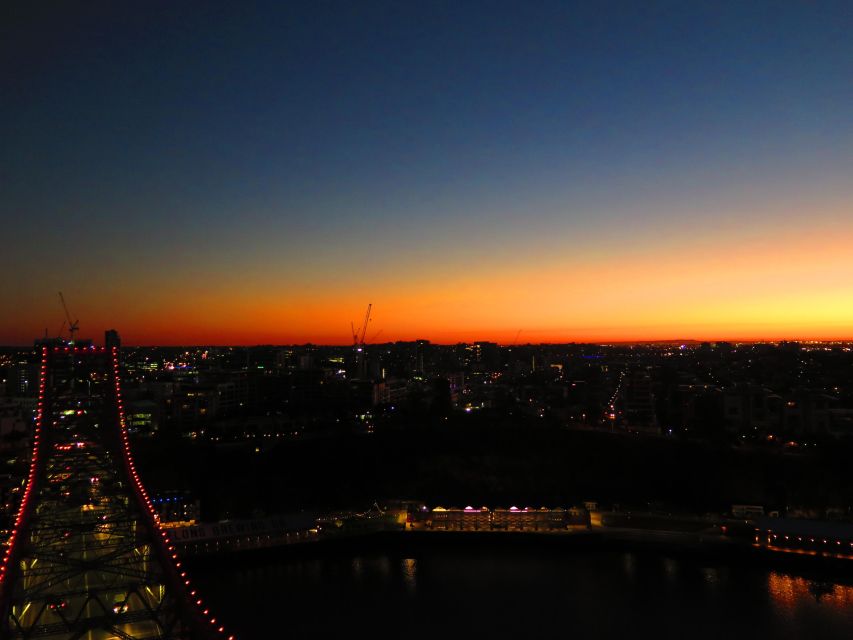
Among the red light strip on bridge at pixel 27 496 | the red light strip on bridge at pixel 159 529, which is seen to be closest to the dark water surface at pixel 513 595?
the red light strip on bridge at pixel 159 529

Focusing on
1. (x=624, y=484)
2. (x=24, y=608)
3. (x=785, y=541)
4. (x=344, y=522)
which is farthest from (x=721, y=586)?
(x=24, y=608)

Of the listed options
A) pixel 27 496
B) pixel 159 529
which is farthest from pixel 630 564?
pixel 27 496

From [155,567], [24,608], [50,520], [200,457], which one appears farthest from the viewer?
[200,457]

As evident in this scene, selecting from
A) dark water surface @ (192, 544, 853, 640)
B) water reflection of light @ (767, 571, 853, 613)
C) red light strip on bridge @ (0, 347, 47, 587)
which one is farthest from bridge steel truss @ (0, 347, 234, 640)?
water reflection of light @ (767, 571, 853, 613)

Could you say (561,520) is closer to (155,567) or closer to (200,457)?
(155,567)

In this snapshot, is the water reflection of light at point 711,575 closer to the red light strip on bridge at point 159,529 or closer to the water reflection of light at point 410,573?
the water reflection of light at point 410,573

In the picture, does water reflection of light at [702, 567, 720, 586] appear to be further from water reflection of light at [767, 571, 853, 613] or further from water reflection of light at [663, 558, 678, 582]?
water reflection of light at [767, 571, 853, 613]
